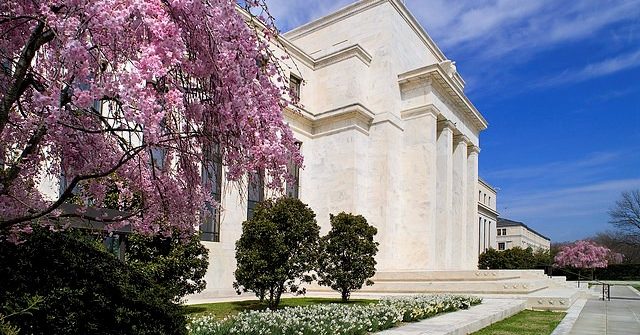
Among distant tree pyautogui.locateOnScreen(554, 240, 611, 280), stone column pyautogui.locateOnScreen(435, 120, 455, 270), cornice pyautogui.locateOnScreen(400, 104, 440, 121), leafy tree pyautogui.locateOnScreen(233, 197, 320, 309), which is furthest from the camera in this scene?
distant tree pyautogui.locateOnScreen(554, 240, 611, 280)

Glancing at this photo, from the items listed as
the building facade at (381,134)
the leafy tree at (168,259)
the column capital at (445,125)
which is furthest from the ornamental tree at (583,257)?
the leafy tree at (168,259)

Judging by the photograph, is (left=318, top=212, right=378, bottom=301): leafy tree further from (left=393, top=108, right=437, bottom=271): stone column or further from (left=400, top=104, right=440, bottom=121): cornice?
(left=400, top=104, right=440, bottom=121): cornice

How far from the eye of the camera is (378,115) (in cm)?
2522

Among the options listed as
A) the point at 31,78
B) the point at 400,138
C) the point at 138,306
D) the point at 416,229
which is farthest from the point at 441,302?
the point at 400,138

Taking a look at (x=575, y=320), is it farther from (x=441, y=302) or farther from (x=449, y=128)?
(x=449, y=128)

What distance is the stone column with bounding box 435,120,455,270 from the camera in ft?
87.9

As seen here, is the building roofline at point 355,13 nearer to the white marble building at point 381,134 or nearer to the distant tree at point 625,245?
the white marble building at point 381,134

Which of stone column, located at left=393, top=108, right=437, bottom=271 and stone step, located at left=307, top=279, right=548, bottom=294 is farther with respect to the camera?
stone column, located at left=393, top=108, right=437, bottom=271

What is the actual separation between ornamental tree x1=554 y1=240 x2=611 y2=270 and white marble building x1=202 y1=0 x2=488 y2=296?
30808 millimetres

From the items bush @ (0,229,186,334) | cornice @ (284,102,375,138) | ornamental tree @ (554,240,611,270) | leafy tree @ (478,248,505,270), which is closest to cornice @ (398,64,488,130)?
cornice @ (284,102,375,138)

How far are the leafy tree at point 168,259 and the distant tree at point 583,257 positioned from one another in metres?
49.5

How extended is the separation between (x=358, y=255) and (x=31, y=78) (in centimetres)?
1274

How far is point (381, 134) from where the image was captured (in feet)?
81.3

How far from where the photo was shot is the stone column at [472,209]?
32.6m
